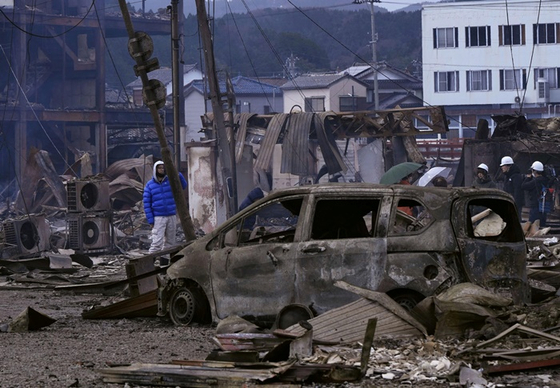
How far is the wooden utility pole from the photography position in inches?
1025

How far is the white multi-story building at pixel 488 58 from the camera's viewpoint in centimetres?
7881

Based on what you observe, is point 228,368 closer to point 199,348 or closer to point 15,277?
point 199,348

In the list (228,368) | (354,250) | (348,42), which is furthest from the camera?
(348,42)

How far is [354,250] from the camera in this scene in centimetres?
1090

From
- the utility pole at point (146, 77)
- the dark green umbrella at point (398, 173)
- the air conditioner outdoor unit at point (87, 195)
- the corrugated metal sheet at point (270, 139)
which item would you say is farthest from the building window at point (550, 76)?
the utility pole at point (146, 77)

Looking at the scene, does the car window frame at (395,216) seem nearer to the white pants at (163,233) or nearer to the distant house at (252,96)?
the white pants at (163,233)

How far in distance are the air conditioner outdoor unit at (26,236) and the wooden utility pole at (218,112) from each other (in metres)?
5.06

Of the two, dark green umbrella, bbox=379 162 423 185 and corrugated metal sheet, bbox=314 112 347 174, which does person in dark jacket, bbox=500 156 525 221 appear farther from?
corrugated metal sheet, bbox=314 112 347 174

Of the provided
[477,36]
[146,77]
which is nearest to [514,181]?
[146,77]

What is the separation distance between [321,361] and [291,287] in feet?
8.65

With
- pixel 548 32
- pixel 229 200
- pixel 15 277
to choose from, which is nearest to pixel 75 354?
pixel 15 277

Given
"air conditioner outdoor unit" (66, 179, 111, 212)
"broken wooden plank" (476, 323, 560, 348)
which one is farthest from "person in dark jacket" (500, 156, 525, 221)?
"broken wooden plank" (476, 323, 560, 348)

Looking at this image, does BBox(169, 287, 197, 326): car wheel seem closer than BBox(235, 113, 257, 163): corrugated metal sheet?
Yes

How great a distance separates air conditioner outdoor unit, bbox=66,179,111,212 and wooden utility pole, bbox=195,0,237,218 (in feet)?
11.2
